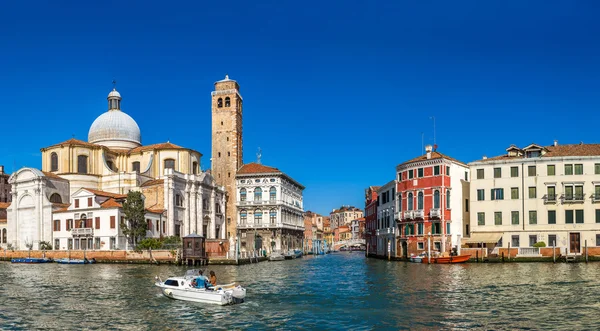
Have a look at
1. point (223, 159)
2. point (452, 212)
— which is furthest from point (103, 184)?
point (452, 212)

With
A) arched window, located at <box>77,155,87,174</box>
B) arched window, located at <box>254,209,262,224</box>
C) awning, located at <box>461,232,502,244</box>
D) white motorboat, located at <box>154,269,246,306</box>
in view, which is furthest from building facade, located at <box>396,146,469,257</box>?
arched window, located at <box>77,155,87,174</box>

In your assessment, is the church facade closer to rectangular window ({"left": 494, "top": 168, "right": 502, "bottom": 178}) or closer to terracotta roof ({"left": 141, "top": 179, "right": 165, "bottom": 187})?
terracotta roof ({"left": 141, "top": 179, "right": 165, "bottom": 187})

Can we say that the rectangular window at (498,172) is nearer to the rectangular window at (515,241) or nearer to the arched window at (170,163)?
the rectangular window at (515,241)

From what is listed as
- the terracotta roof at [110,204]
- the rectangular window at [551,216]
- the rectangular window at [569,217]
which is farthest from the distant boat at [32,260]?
→ the rectangular window at [569,217]

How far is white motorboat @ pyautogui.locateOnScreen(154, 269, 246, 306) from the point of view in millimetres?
23641

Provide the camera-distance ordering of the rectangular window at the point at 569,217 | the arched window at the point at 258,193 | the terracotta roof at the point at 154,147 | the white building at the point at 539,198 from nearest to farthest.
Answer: the white building at the point at 539,198, the rectangular window at the point at 569,217, the terracotta roof at the point at 154,147, the arched window at the point at 258,193

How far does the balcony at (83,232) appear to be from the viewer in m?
56.2

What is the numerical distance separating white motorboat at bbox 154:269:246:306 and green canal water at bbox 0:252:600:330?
1.27 ft

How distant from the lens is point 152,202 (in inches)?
2512

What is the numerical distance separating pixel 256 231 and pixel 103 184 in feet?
62.1

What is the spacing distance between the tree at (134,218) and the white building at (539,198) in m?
29.0

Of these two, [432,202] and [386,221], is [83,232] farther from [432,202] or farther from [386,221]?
[432,202]

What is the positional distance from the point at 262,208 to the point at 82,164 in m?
21.7

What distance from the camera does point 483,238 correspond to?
47.9m
